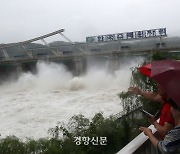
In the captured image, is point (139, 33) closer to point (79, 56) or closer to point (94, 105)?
point (79, 56)

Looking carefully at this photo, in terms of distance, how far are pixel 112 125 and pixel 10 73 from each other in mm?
32736

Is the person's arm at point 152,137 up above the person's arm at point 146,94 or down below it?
below

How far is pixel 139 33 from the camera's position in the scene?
37.3 m

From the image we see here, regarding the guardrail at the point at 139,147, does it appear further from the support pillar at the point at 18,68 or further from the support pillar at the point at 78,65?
the support pillar at the point at 18,68

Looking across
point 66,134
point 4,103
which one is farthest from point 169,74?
point 4,103

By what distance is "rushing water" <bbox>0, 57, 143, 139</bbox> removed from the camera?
1845cm

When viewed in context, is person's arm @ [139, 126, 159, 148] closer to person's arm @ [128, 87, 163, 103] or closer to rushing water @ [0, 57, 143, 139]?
person's arm @ [128, 87, 163, 103]

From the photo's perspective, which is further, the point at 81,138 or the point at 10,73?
the point at 10,73

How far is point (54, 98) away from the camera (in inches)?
1049

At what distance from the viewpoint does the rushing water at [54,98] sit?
18453 millimetres

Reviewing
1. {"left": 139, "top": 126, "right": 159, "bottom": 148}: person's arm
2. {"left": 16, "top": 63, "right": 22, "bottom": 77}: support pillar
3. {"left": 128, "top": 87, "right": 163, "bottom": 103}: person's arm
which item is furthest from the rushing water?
{"left": 139, "top": 126, "right": 159, "bottom": 148}: person's arm

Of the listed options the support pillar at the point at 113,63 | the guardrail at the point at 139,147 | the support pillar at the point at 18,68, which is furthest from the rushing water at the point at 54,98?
the guardrail at the point at 139,147

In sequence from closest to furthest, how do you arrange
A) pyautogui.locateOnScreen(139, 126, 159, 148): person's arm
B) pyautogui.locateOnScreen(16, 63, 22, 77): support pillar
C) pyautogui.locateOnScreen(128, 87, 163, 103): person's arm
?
pyautogui.locateOnScreen(139, 126, 159, 148): person's arm < pyautogui.locateOnScreen(128, 87, 163, 103): person's arm < pyautogui.locateOnScreen(16, 63, 22, 77): support pillar

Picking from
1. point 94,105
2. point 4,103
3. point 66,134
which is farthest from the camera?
point 4,103
